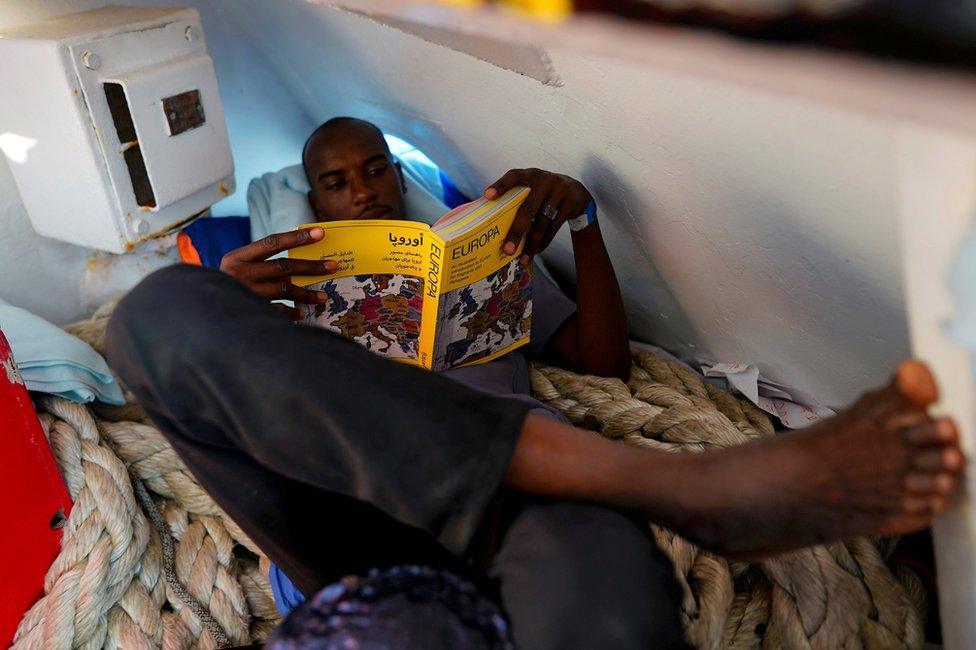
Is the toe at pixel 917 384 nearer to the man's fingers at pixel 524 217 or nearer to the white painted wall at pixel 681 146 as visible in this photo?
the white painted wall at pixel 681 146

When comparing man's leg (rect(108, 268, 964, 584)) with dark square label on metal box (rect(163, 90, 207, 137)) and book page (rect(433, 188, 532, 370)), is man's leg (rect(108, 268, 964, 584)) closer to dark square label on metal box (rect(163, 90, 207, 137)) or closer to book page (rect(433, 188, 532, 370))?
book page (rect(433, 188, 532, 370))

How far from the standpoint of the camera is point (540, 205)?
3.73 feet

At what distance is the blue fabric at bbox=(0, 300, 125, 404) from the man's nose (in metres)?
0.47

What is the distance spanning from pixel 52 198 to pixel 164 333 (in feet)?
2.84

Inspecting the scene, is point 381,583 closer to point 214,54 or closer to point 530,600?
point 530,600

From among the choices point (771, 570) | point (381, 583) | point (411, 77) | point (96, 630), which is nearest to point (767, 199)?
point (771, 570)

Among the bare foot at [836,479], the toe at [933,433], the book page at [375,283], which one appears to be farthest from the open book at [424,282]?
the toe at [933,433]

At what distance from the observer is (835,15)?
1.28 feet

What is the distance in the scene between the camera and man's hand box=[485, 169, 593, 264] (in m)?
1.12

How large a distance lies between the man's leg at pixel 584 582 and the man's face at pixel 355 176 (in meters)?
0.84

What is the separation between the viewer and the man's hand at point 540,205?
1124mm

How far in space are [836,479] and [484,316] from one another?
2.07 ft

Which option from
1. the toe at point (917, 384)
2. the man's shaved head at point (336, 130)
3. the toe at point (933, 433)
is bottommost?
the man's shaved head at point (336, 130)

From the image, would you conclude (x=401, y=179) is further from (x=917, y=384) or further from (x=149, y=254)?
(x=917, y=384)
